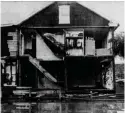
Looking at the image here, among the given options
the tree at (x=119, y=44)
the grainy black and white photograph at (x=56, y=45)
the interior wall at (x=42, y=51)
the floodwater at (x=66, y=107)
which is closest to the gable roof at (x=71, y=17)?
the grainy black and white photograph at (x=56, y=45)

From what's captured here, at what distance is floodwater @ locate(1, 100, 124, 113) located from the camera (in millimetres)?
11758

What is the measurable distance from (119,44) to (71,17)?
4578mm

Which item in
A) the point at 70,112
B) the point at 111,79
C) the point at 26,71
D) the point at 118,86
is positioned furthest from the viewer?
the point at 118,86

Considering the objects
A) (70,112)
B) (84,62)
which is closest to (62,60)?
(84,62)

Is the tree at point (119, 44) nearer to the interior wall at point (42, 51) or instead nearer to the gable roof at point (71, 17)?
the gable roof at point (71, 17)

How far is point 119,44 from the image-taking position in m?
19.5

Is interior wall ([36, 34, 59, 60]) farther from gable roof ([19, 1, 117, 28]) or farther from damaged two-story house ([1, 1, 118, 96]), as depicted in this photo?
gable roof ([19, 1, 117, 28])

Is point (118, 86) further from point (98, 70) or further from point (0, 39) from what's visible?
point (0, 39)

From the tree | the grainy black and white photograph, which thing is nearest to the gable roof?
the grainy black and white photograph

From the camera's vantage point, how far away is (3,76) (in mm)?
20500

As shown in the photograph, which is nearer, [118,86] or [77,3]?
[77,3]

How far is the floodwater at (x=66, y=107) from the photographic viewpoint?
463 inches

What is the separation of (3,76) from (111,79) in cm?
839

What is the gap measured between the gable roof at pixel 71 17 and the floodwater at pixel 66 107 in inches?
349
